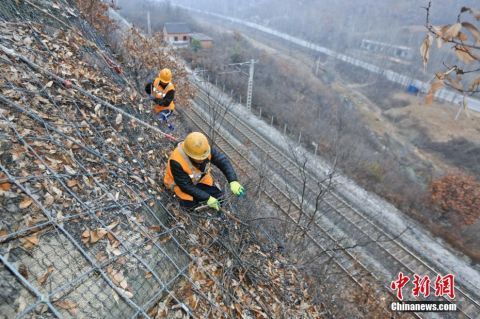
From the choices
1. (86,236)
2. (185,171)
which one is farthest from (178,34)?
(86,236)

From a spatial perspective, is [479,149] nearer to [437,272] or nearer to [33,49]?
[437,272]

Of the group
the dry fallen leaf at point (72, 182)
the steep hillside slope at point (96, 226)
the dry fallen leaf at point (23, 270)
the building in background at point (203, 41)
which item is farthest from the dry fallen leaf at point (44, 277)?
the building in background at point (203, 41)

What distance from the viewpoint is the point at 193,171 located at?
5.27 m

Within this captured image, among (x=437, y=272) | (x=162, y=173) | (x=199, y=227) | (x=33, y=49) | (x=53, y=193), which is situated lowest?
(x=437, y=272)

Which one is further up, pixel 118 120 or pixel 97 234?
pixel 118 120

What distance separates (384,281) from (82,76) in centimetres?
1131

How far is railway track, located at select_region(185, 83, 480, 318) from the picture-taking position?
1047 centimetres

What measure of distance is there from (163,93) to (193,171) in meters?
4.25

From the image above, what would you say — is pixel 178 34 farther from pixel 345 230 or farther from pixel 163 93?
pixel 345 230

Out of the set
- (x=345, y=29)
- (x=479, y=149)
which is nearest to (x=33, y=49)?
(x=479, y=149)

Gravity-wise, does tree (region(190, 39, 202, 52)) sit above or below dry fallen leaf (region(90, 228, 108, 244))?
below

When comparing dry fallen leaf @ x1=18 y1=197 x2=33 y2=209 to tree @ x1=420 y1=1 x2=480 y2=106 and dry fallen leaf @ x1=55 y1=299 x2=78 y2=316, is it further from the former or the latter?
tree @ x1=420 y1=1 x2=480 y2=106

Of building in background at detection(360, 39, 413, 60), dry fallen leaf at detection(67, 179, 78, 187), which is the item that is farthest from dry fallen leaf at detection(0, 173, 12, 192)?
building in background at detection(360, 39, 413, 60)

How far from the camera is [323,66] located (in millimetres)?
51438
